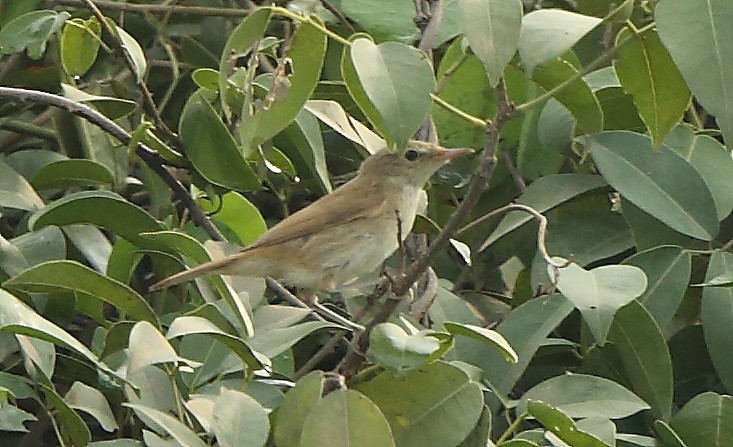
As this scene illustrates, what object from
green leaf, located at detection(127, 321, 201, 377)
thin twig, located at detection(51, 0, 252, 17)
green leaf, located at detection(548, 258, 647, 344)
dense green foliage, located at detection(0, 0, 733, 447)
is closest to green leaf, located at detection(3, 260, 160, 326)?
dense green foliage, located at detection(0, 0, 733, 447)

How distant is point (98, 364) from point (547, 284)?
673mm

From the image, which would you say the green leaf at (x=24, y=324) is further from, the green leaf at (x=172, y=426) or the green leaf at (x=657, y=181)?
the green leaf at (x=657, y=181)

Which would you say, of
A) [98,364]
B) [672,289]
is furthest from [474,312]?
[98,364]

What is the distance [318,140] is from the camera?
1838 millimetres

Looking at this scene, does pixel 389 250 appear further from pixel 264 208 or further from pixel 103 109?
pixel 103 109

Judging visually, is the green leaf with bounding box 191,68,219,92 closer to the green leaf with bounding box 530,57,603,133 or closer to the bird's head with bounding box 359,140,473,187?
the bird's head with bounding box 359,140,473,187

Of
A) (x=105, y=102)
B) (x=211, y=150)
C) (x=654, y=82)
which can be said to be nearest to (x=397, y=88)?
(x=654, y=82)

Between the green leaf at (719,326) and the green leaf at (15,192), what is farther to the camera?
the green leaf at (15,192)

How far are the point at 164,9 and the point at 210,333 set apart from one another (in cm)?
112

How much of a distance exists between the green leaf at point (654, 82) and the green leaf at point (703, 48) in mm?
170

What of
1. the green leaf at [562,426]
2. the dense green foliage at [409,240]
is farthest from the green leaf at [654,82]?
the green leaf at [562,426]

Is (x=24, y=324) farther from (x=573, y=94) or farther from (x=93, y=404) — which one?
(x=573, y=94)

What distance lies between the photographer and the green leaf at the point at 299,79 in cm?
140

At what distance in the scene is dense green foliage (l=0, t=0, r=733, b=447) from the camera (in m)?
1.28
